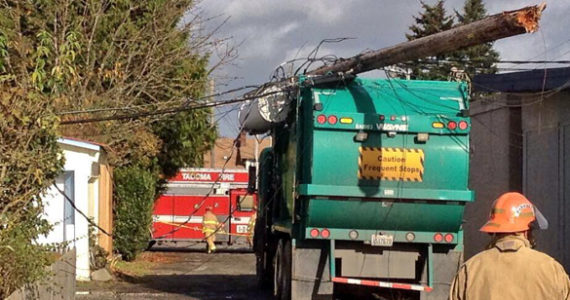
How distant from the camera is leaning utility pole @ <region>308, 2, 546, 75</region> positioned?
9.52 m

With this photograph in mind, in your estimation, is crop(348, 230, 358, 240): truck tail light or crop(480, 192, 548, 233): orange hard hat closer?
crop(480, 192, 548, 233): orange hard hat

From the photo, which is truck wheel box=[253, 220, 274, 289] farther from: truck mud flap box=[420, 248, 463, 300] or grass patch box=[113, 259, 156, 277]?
truck mud flap box=[420, 248, 463, 300]

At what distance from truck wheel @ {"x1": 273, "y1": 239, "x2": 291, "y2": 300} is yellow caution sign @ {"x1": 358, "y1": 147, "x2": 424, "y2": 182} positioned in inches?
85.6

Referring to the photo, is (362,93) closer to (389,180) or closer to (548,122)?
(389,180)

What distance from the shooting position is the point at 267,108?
14758 millimetres

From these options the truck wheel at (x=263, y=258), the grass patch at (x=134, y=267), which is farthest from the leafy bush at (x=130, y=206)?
the truck wheel at (x=263, y=258)

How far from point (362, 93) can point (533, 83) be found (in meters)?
4.26

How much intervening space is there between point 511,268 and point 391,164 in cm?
787

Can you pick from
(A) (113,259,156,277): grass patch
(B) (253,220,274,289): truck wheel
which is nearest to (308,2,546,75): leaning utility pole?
(B) (253,220,274,289): truck wheel

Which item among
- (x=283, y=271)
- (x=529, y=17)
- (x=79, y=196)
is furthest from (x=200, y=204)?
(x=529, y=17)

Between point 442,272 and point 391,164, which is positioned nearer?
point 391,164

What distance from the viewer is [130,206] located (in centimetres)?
2547

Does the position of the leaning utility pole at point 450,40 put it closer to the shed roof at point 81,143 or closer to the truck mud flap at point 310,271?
the truck mud flap at point 310,271

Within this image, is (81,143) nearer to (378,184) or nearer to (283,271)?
(283,271)
